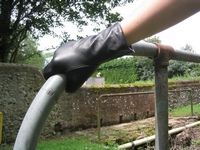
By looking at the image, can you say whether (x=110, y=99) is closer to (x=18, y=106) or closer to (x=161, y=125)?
(x=18, y=106)

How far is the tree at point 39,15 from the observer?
5.64 m

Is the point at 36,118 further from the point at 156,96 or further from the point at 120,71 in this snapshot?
the point at 120,71

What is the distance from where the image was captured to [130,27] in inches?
24.0

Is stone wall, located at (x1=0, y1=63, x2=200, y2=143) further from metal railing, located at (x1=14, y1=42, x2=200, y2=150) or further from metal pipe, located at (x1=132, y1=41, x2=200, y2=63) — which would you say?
metal railing, located at (x1=14, y1=42, x2=200, y2=150)

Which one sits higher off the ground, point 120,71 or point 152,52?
point 120,71

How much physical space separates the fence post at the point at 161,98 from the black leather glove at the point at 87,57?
453mm

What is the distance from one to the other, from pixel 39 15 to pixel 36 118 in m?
5.62

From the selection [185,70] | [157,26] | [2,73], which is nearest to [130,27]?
[157,26]

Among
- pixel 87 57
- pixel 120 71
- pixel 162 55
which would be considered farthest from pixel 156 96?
pixel 120 71

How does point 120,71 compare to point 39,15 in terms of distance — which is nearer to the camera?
point 39,15

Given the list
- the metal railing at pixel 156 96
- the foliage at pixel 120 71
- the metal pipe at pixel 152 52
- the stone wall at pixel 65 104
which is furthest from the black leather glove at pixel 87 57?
the foliage at pixel 120 71

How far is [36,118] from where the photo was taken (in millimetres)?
583

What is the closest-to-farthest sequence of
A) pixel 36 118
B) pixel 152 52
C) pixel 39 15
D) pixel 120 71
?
pixel 36 118, pixel 152 52, pixel 39 15, pixel 120 71

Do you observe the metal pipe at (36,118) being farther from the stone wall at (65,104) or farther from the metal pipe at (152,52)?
the stone wall at (65,104)
